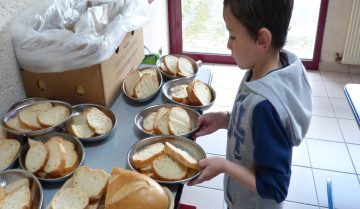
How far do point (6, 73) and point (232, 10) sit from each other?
722 mm

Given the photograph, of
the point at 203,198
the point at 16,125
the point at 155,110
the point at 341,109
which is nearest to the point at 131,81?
the point at 155,110

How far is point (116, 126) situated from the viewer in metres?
1.00

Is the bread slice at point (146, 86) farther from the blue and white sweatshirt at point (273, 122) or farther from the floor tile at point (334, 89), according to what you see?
the floor tile at point (334, 89)

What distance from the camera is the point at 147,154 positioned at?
84 centimetres

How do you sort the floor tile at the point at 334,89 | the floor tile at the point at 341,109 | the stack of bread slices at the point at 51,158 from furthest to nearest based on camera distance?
the floor tile at the point at 334,89 < the floor tile at the point at 341,109 < the stack of bread slices at the point at 51,158

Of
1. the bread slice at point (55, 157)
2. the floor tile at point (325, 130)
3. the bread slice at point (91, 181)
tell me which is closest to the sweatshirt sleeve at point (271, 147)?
the bread slice at point (91, 181)

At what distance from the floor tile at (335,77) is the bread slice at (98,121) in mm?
2181

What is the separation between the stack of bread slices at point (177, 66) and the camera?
4.07 feet

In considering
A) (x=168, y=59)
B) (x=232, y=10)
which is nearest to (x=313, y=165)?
(x=168, y=59)

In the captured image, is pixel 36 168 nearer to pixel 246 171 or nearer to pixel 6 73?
pixel 6 73

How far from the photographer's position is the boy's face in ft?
2.43

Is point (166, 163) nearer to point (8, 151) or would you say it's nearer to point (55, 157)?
point (55, 157)

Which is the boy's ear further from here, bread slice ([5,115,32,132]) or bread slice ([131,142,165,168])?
bread slice ([5,115,32,132])

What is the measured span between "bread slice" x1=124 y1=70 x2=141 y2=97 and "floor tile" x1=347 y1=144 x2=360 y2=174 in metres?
1.34
